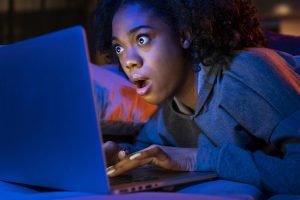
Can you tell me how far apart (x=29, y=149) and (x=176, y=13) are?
390 millimetres

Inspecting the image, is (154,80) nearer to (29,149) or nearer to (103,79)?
(29,149)

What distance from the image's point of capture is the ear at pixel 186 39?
924 millimetres

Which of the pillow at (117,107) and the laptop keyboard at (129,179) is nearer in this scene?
the laptop keyboard at (129,179)

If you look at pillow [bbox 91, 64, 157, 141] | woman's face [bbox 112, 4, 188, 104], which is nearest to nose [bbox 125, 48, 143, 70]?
woman's face [bbox 112, 4, 188, 104]

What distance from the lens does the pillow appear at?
136 cm

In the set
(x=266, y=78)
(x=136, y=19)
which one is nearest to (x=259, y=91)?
(x=266, y=78)

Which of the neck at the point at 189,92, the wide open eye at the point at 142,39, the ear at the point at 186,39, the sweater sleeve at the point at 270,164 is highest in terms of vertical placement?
the wide open eye at the point at 142,39

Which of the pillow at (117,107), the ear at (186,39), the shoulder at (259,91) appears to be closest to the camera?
the shoulder at (259,91)

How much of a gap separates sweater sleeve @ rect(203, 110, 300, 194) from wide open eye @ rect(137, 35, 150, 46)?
9.2 inches

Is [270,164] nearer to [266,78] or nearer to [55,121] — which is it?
[266,78]

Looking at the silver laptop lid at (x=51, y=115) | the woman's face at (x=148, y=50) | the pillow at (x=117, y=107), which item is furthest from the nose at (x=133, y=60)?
the pillow at (x=117, y=107)

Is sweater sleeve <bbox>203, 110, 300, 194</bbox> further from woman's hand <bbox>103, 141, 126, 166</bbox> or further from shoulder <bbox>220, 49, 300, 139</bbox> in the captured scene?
woman's hand <bbox>103, 141, 126, 166</bbox>

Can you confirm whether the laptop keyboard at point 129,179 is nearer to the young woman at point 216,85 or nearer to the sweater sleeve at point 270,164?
the young woman at point 216,85

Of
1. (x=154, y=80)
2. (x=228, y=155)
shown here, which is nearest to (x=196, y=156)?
(x=228, y=155)
